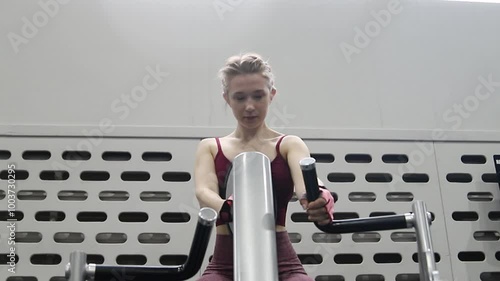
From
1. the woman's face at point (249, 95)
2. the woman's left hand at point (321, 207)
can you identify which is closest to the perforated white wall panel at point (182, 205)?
the woman's face at point (249, 95)

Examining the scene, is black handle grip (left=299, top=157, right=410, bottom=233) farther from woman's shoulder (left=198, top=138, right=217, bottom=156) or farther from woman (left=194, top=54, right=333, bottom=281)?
woman's shoulder (left=198, top=138, right=217, bottom=156)

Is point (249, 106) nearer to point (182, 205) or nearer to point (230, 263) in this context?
point (230, 263)

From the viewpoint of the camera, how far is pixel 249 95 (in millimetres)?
1014

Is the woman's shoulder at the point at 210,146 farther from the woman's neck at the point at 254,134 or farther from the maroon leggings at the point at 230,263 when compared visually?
the maroon leggings at the point at 230,263

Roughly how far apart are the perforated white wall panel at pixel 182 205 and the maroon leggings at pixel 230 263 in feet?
1.62

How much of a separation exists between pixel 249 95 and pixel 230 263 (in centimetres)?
31

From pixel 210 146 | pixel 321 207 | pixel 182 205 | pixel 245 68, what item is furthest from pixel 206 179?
pixel 182 205

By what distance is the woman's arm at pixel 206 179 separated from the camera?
37.7 inches

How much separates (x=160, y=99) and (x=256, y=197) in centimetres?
99

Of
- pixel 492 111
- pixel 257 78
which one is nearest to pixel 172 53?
pixel 257 78

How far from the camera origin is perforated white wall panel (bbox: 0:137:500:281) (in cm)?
148

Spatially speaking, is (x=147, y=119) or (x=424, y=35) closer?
(x=147, y=119)

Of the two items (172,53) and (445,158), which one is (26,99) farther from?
(445,158)

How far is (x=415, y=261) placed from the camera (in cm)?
156
